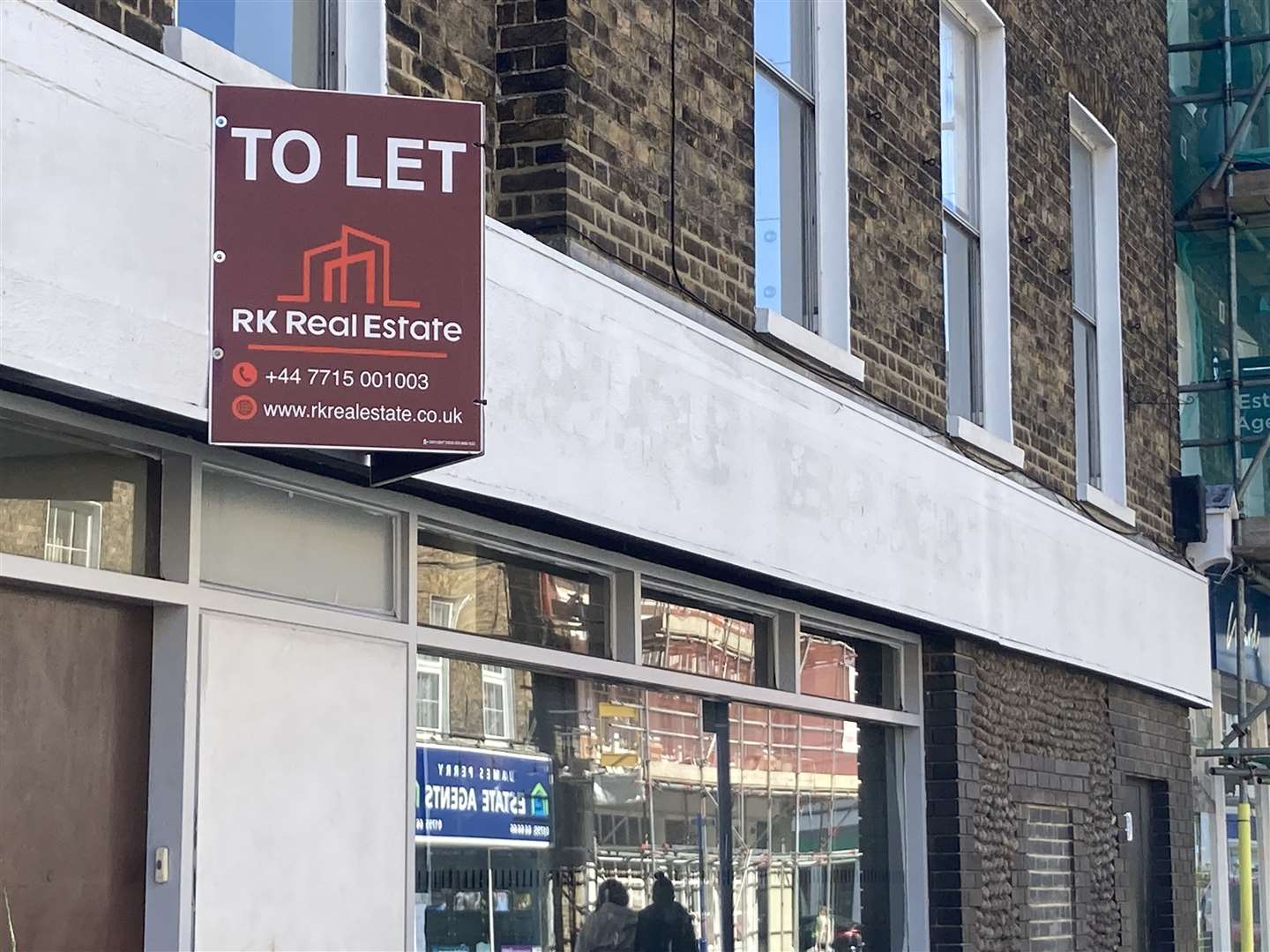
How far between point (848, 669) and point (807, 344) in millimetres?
1963

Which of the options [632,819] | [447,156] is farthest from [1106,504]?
[447,156]

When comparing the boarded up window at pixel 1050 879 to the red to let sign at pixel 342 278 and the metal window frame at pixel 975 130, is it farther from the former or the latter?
the red to let sign at pixel 342 278

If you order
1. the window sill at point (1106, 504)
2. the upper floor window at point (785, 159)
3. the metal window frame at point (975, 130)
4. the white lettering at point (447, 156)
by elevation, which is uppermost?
the metal window frame at point (975, 130)

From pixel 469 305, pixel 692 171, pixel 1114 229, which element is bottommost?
pixel 469 305

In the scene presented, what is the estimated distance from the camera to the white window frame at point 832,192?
9.33m

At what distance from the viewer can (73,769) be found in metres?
5.31

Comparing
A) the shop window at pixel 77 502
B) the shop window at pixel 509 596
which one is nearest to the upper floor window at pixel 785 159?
the shop window at pixel 509 596

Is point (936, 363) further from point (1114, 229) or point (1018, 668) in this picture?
point (1114, 229)

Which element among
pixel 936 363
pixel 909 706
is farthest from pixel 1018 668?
pixel 936 363

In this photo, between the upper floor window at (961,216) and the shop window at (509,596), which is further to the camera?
the upper floor window at (961,216)

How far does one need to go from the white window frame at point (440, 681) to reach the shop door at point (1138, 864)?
23.6 feet

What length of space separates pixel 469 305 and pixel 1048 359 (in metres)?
7.38

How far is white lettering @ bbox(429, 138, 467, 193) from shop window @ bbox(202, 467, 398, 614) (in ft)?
3.61

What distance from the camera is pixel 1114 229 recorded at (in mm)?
13438
